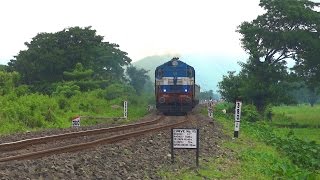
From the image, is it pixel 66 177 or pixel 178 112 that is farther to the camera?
pixel 178 112

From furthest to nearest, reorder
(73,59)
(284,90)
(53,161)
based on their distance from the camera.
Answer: (73,59) < (284,90) < (53,161)

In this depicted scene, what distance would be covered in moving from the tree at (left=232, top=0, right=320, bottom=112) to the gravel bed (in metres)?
32.2

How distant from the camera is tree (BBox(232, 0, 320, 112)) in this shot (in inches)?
1753

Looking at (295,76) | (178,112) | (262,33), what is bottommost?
(178,112)

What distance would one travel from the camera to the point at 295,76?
45469 mm

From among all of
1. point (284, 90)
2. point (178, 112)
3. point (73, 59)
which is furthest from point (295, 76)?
point (73, 59)

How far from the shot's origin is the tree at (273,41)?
4453 centimetres

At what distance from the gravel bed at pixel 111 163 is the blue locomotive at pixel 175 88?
1847cm

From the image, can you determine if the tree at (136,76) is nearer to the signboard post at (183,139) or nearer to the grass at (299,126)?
the grass at (299,126)

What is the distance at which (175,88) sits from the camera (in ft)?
108

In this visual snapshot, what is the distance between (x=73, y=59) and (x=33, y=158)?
51720 millimetres

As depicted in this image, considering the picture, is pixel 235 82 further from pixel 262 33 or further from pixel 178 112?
pixel 178 112

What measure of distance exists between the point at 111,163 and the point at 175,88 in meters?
23.1

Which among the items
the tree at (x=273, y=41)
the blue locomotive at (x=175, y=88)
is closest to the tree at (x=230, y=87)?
the tree at (x=273, y=41)
